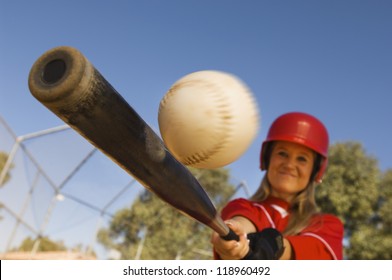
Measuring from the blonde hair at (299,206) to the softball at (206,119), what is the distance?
101 centimetres

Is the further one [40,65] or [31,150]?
[31,150]

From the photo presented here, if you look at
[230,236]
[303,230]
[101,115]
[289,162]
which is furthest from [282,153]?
[101,115]

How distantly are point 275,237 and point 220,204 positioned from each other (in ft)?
33.9

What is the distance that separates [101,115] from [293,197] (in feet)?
5.80

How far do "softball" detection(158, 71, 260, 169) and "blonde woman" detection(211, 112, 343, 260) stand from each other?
2.57 ft

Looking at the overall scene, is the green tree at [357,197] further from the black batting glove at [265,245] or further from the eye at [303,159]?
the black batting glove at [265,245]

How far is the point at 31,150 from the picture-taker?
688 centimetres

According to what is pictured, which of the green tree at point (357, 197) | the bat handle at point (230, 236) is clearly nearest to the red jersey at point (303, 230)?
the bat handle at point (230, 236)

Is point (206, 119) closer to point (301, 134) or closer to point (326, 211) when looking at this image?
point (301, 134)

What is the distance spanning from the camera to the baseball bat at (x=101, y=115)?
0.89 metres

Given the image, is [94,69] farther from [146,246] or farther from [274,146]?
[146,246]

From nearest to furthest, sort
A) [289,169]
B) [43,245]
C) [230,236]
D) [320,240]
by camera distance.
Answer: [230,236]
[320,240]
[289,169]
[43,245]

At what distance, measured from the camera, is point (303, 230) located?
2.21 metres
